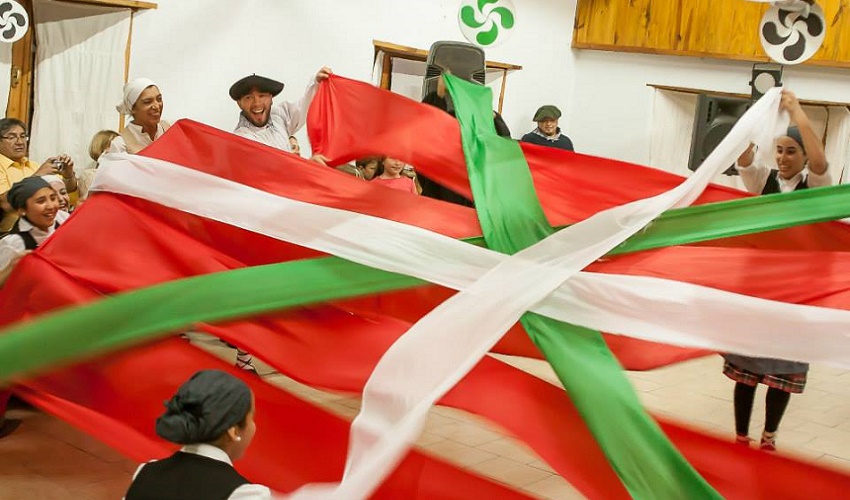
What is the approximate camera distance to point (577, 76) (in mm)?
9641

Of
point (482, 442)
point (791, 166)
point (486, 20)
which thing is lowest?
point (482, 442)

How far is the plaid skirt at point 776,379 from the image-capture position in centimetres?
344

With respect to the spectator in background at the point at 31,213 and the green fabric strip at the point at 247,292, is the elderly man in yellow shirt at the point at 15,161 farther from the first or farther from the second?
the green fabric strip at the point at 247,292

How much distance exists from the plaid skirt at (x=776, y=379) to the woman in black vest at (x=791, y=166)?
697 mm

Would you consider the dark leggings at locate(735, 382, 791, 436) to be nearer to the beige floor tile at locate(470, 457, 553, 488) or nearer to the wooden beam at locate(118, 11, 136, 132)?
the beige floor tile at locate(470, 457, 553, 488)

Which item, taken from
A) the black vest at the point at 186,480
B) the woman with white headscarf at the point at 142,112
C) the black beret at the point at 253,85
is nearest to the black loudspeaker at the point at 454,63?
the black beret at the point at 253,85

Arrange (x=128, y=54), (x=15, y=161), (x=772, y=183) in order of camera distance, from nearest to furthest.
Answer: (x=772, y=183) → (x=15, y=161) → (x=128, y=54)

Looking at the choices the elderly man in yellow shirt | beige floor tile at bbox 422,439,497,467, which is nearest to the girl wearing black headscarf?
the elderly man in yellow shirt

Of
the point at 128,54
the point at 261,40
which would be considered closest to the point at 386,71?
the point at 261,40

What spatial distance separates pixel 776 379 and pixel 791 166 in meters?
0.81

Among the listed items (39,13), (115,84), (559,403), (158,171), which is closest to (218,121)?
(115,84)

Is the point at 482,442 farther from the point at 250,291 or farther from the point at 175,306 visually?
the point at 175,306

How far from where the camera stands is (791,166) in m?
3.24

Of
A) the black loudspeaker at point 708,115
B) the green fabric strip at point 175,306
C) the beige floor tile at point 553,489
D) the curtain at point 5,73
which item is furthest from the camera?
the black loudspeaker at point 708,115
